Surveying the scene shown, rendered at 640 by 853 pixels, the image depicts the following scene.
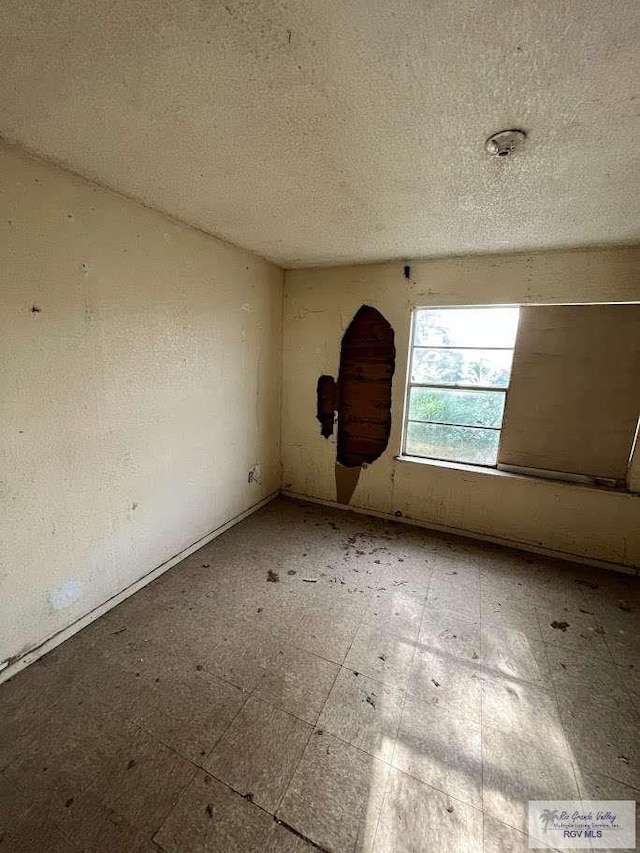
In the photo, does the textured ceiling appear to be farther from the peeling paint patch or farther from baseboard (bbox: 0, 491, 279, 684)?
baseboard (bbox: 0, 491, 279, 684)

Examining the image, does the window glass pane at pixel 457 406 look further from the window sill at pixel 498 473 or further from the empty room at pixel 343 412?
the window sill at pixel 498 473

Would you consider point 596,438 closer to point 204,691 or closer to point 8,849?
point 204,691

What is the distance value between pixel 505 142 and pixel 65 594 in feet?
9.33

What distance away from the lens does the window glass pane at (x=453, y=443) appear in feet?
9.55

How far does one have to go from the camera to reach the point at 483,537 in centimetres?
292

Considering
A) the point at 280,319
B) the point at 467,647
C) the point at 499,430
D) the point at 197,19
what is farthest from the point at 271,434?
the point at 197,19

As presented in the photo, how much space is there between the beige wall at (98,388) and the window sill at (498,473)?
5.71ft

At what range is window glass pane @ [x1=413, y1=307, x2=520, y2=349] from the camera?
2705 millimetres

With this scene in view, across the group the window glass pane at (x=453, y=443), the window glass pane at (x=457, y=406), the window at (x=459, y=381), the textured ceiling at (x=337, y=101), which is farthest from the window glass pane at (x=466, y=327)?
the textured ceiling at (x=337, y=101)

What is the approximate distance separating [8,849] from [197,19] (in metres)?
2.38

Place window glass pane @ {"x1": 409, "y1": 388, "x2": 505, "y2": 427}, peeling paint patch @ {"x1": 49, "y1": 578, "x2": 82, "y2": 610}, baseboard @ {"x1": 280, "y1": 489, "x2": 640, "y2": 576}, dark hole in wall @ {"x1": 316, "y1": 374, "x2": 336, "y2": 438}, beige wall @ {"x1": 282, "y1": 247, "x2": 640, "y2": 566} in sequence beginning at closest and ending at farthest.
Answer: peeling paint patch @ {"x1": 49, "y1": 578, "x2": 82, "y2": 610} < beige wall @ {"x1": 282, "y1": 247, "x2": 640, "y2": 566} < baseboard @ {"x1": 280, "y1": 489, "x2": 640, "y2": 576} < window glass pane @ {"x1": 409, "y1": 388, "x2": 505, "y2": 427} < dark hole in wall @ {"x1": 316, "y1": 374, "x2": 336, "y2": 438}

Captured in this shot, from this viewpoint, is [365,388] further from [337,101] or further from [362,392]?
[337,101]

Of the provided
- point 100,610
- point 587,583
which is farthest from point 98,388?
point 587,583

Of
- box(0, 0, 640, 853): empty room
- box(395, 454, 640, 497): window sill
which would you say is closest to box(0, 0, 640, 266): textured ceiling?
box(0, 0, 640, 853): empty room
